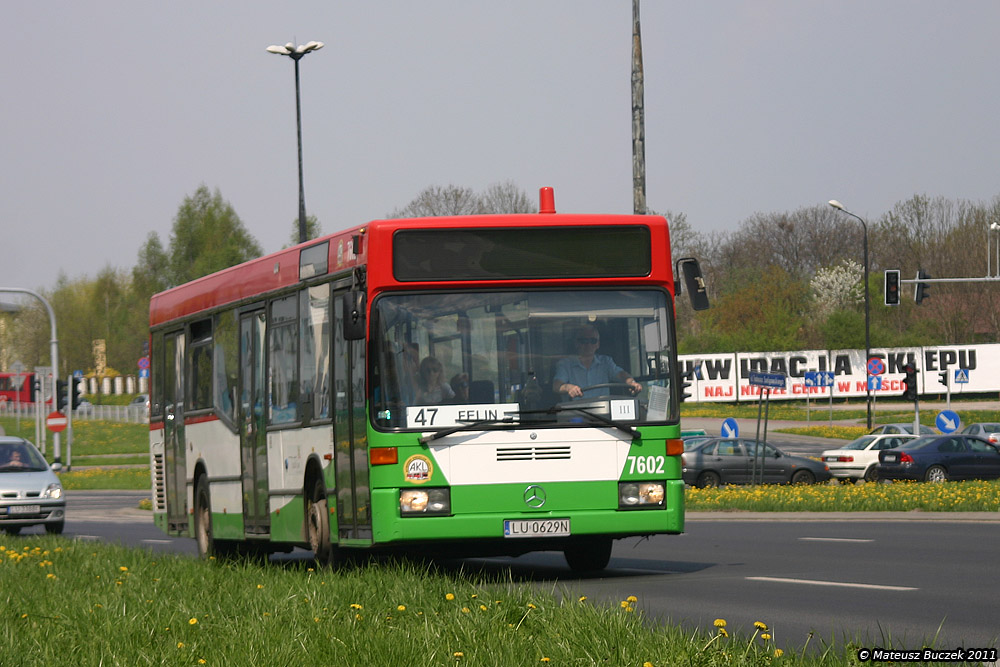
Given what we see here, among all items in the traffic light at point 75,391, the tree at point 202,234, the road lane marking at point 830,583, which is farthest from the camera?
the tree at point 202,234

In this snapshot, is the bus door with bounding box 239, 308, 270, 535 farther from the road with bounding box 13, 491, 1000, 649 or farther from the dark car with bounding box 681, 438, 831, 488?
the dark car with bounding box 681, 438, 831, 488

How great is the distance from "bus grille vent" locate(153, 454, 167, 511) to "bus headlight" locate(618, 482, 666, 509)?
8396 millimetres

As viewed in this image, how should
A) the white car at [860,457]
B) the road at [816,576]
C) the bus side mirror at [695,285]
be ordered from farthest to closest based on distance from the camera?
the white car at [860,457] < the bus side mirror at [695,285] < the road at [816,576]

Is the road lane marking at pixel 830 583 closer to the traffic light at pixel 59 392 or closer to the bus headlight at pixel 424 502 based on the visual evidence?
the bus headlight at pixel 424 502

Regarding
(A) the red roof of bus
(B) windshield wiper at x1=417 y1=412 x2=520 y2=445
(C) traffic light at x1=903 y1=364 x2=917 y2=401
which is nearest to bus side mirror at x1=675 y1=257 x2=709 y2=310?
(A) the red roof of bus

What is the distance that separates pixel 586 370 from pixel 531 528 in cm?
131

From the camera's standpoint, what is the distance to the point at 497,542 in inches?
497

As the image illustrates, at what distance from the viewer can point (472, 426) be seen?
12258mm

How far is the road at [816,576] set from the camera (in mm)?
9438

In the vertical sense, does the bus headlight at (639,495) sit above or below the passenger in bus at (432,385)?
below

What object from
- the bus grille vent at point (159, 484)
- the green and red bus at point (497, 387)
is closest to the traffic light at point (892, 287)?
the bus grille vent at point (159, 484)

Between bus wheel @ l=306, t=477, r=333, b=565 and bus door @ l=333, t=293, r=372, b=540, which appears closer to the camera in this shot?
bus door @ l=333, t=293, r=372, b=540

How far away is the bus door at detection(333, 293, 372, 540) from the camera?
40.6 ft

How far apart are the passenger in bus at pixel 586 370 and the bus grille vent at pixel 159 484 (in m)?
8.32
